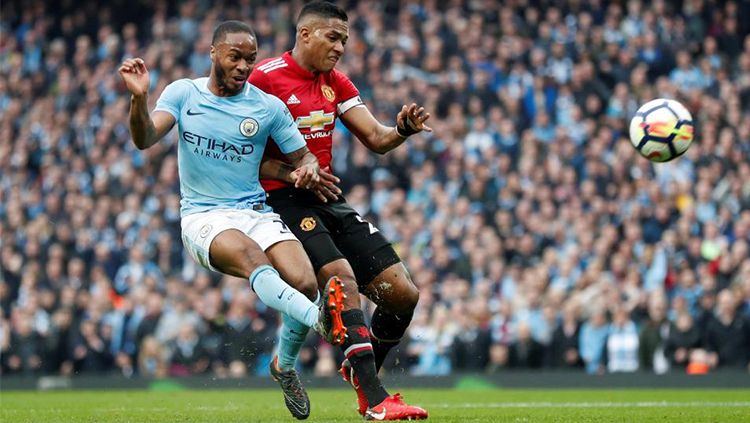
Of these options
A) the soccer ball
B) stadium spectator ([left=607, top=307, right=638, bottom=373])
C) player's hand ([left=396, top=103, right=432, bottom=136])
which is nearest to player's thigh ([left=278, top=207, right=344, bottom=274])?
player's hand ([left=396, top=103, right=432, bottom=136])

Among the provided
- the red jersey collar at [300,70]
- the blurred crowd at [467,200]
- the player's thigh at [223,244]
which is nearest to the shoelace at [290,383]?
the player's thigh at [223,244]

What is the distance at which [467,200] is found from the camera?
1817 cm

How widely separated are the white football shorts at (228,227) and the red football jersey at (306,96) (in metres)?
0.44

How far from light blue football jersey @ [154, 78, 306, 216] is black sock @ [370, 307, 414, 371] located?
1.27m

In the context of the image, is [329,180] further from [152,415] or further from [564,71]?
[564,71]

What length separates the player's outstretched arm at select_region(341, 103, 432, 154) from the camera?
8.75 m

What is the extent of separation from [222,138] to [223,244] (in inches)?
28.9

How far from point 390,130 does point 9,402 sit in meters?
5.67

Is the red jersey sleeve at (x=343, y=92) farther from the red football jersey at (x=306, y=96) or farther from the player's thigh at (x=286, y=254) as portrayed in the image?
the player's thigh at (x=286, y=254)

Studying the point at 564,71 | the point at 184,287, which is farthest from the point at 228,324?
the point at 564,71

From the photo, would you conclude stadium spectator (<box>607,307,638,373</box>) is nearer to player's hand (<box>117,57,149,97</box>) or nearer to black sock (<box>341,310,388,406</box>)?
black sock (<box>341,310,388,406</box>)

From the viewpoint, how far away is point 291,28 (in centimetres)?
2223

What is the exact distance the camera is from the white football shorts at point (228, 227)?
8.36 meters

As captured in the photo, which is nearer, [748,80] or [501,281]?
[501,281]
